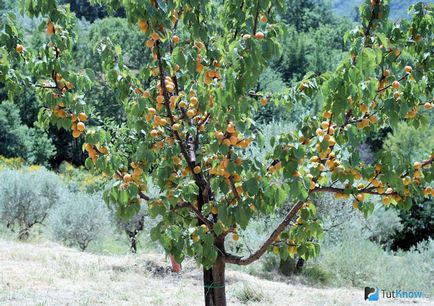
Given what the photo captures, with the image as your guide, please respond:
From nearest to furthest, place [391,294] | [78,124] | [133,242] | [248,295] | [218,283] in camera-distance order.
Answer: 1. [78,124]
2. [218,283]
3. [248,295]
4. [391,294]
5. [133,242]

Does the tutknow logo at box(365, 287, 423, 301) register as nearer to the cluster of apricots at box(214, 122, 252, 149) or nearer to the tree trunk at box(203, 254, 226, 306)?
the tree trunk at box(203, 254, 226, 306)

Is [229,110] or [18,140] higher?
[18,140]

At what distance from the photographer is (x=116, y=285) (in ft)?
20.9

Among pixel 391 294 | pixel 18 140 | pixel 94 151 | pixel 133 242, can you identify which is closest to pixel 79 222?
pixel 133 242

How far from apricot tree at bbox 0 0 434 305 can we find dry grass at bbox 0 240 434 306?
314 centimetres

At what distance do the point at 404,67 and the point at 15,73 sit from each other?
76.5 inches

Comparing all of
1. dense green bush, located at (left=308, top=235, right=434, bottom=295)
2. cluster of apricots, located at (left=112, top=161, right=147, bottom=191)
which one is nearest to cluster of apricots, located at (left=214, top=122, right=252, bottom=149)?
cluster of apricots, located at (left=112, top=161, right=147, bottom=191)

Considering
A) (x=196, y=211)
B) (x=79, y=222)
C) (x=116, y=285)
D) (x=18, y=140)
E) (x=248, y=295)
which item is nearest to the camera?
(x=196, y=211)

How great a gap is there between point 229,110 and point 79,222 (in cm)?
845

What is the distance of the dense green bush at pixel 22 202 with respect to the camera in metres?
10.8

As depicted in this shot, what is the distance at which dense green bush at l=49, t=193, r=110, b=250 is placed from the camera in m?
10.1

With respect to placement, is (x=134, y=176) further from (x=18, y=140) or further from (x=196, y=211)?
(x=18, y=140)

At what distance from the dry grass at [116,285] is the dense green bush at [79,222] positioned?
1904mm

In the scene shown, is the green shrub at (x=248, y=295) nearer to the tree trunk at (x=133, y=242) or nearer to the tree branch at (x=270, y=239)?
the tree branch at (x=270, y=239)
